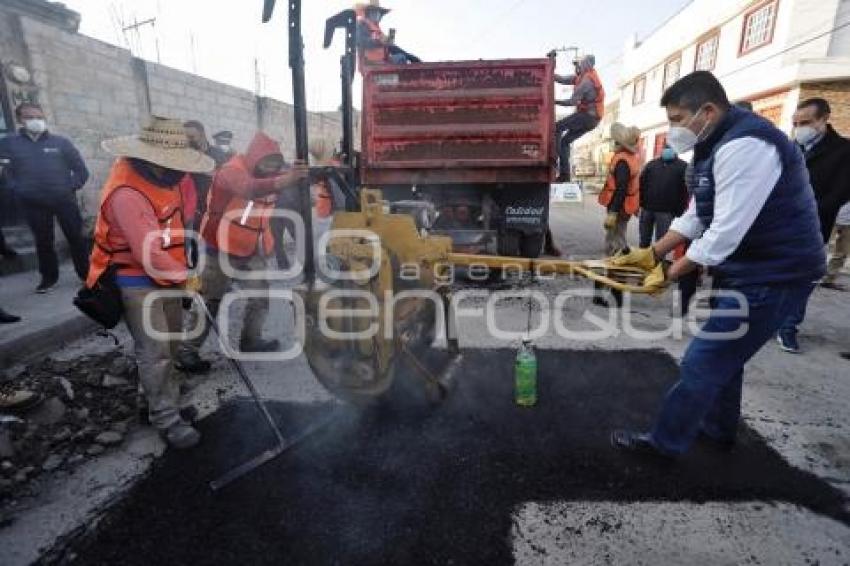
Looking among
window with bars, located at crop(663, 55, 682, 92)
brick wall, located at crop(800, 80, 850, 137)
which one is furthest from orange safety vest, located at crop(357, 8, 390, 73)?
window with bars, located at crop(663, 55, 682, 92)

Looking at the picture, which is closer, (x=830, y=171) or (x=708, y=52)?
(x=830, y=171)

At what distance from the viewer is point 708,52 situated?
19125mm

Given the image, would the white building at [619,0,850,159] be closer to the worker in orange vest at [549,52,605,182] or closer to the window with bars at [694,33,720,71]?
the window with bars at [694,33,720,71]

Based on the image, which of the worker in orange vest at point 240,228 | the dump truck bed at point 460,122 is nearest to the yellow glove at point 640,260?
the worker in orange vest at point 240,228

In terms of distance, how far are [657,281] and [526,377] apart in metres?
1.06

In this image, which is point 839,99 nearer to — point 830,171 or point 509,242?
point 830,171

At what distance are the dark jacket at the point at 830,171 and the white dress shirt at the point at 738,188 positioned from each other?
270 centimetres

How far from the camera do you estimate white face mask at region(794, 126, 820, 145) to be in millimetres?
3938

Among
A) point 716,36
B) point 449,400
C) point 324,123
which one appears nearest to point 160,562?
point 449,400

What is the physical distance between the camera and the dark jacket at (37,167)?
16.1 ft

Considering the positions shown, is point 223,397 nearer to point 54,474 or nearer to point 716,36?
point 54,474

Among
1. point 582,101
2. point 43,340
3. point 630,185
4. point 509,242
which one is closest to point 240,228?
point 43,340

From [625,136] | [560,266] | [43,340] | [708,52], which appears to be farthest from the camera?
[708,52]

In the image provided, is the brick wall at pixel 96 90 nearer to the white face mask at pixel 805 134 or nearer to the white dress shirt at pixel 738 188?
the white face mask at pixel 805 134
